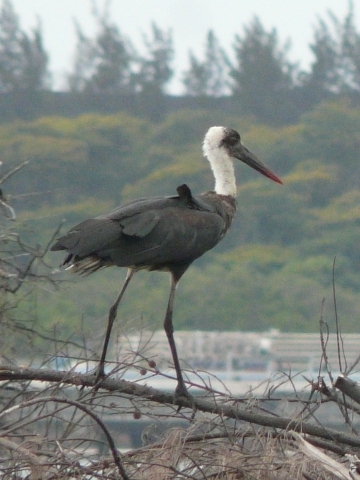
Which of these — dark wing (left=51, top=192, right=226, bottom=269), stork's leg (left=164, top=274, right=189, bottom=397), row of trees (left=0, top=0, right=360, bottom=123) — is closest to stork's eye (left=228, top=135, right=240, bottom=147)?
dark wing (left=51, top=192, right=226, bottom=269)

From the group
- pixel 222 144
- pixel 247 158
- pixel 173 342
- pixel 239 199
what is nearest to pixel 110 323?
pixel 173 342

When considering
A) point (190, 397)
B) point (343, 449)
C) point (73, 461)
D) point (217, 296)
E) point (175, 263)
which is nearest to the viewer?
point (73, 461)

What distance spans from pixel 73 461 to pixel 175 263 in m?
2.64

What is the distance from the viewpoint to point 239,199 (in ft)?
201

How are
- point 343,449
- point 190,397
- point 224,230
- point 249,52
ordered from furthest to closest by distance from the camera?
point 249,52 < point 224,230 < point 190,397 < point 343,449

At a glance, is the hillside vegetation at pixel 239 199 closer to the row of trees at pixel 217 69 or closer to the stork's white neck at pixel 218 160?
the row of trees at pixel 217 69

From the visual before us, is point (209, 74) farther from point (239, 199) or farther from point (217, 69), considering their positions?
point (239, 199)

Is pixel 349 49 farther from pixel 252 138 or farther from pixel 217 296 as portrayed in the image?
pixel 217 296

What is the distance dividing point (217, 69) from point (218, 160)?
82.8m

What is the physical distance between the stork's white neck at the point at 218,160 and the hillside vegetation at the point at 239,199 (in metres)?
30.9

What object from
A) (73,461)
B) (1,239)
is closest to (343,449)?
(73,461)

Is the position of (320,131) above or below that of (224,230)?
below

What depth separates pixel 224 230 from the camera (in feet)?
26.9

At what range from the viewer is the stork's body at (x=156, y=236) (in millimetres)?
6980
